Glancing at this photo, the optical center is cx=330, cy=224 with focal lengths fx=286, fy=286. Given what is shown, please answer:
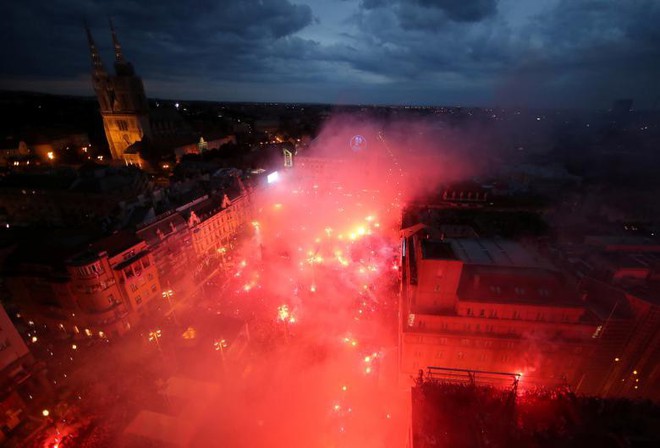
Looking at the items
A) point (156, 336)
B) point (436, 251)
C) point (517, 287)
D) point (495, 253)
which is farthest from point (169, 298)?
point (495, 253)

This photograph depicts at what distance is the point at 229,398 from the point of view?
16.2 meters

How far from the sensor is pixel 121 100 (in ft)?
154

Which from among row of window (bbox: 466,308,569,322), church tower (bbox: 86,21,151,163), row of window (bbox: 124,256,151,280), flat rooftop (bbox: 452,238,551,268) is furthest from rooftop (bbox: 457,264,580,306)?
church tower (bbox: 86,21,151,163)

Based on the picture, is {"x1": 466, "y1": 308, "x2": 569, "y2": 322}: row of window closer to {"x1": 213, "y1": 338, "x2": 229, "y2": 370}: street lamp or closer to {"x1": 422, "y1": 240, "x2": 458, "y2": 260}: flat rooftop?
{"x1": 422, "y1": 240, "x2": 458, "y2": 260}: flat rooftop

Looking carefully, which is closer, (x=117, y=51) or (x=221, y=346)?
(x=221, y=346)

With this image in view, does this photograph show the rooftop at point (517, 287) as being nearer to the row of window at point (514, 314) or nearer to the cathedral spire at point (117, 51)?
the row of window at point (514, 314)

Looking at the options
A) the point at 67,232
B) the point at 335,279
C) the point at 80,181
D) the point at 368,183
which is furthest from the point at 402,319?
the point at 80,181

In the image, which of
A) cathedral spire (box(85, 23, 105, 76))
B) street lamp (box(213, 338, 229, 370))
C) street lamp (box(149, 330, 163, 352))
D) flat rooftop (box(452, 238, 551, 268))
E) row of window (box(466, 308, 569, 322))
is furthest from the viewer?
cathedral spire (box(85, 23, 105, 76))

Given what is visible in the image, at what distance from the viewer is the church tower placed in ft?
153

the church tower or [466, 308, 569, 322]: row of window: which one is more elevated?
the church tower

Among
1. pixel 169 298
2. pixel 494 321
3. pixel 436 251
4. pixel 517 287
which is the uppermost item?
pixel 436 251

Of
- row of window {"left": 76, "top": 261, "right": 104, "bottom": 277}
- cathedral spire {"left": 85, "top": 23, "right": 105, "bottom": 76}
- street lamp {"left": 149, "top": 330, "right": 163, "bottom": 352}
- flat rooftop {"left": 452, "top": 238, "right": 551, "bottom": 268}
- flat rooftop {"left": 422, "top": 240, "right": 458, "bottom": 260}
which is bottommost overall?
street lamp {"left": 149, "top": 330, "right": 163, "bottom": 352}

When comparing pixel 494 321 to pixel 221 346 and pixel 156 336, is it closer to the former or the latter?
pixel 221 346

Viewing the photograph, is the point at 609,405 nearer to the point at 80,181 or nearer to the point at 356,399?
the point at 356,399
